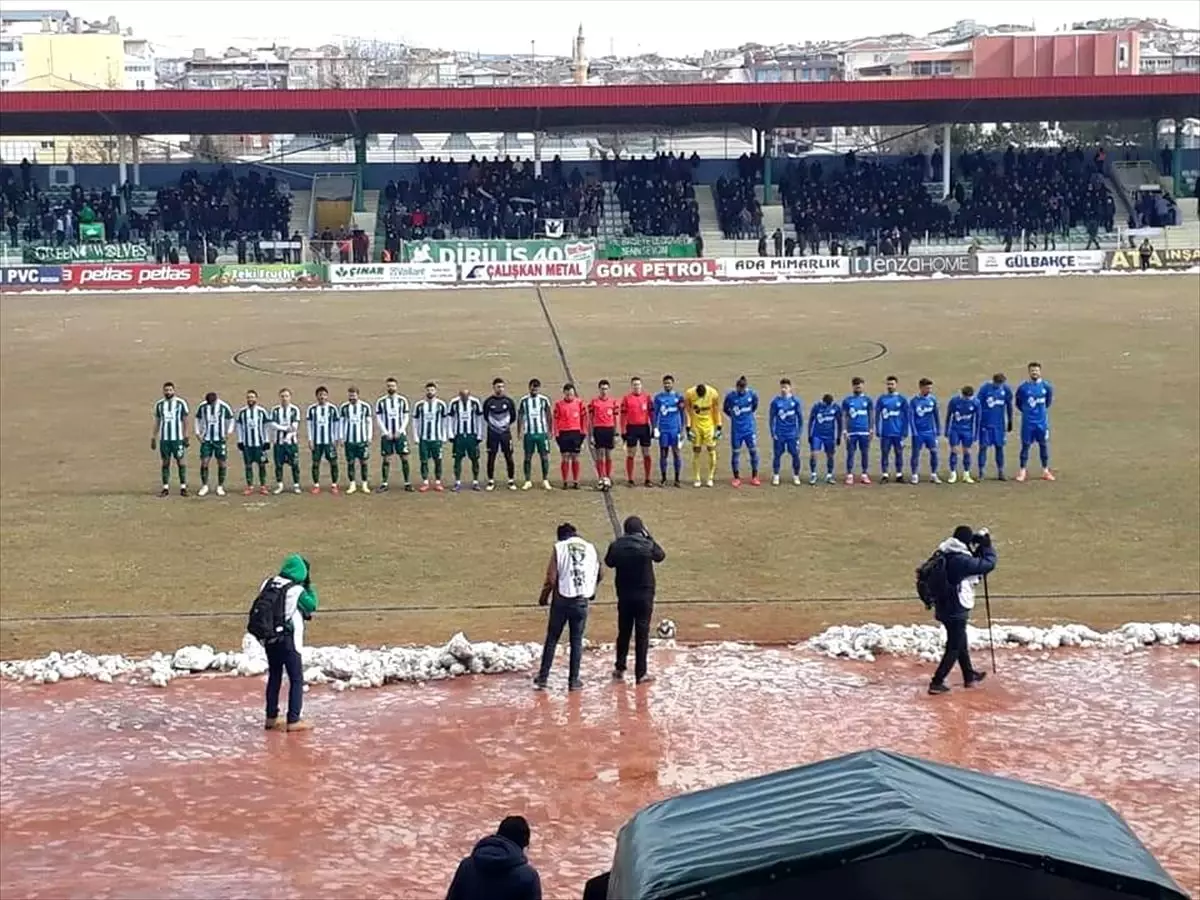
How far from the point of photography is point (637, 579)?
13617 millimetres

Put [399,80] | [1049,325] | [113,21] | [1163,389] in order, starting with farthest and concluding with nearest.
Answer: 1. [113,21]
2. [399,80]
3. [1049,325]
4. [1163,389]

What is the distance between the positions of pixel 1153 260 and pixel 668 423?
3675 centimetres

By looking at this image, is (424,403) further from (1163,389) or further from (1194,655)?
(1163,389)

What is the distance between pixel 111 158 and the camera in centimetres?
10000

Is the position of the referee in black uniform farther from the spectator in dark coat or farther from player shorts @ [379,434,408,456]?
the spectator in dark coat

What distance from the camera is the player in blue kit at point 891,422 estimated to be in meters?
21.4

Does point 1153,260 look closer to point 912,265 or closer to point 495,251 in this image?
point 912,265

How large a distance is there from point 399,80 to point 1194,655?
162546mm

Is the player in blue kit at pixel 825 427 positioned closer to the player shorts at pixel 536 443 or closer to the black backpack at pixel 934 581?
the player shorts at pixel 536 443

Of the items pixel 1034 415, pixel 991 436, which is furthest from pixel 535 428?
pixel 1034 415

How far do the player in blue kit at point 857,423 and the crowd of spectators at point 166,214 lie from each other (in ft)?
125

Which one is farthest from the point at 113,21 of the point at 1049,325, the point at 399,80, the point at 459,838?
the point at 459,838

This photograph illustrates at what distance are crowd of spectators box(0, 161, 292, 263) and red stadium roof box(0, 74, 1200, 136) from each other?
2.45m

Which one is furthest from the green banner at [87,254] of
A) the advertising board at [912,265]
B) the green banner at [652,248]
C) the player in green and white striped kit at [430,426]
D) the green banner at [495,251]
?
the player in green and white striped kit at [430,426]
